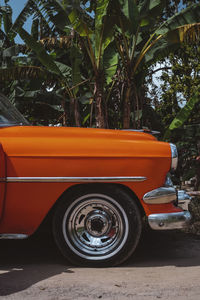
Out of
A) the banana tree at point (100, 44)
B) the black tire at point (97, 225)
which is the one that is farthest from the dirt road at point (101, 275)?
the banana tree at point (100, 44)

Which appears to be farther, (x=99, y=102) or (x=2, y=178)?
(x=99, y=102)

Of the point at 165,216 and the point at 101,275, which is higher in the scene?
the point at 165,216

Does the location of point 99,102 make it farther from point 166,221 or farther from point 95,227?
point 166,221

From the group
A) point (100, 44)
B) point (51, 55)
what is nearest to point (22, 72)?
point (51, 55)

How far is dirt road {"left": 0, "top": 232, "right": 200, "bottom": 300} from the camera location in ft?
9.68

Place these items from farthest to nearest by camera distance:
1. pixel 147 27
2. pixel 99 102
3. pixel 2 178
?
pixel 147 27
pixel 99 102
pixel 2 178

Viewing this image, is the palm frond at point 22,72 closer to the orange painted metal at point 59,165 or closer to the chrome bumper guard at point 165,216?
the orange painted metal at point 59,165

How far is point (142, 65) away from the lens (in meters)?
10.8

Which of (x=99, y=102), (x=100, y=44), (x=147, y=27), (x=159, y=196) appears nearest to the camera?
(x=159, y=196)

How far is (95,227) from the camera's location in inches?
144

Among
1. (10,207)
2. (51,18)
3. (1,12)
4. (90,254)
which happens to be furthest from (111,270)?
(1,12)

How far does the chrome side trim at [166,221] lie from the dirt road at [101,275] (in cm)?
40

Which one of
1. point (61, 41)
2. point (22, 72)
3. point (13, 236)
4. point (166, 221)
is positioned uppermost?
point (61, 41)

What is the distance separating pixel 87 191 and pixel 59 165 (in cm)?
36
